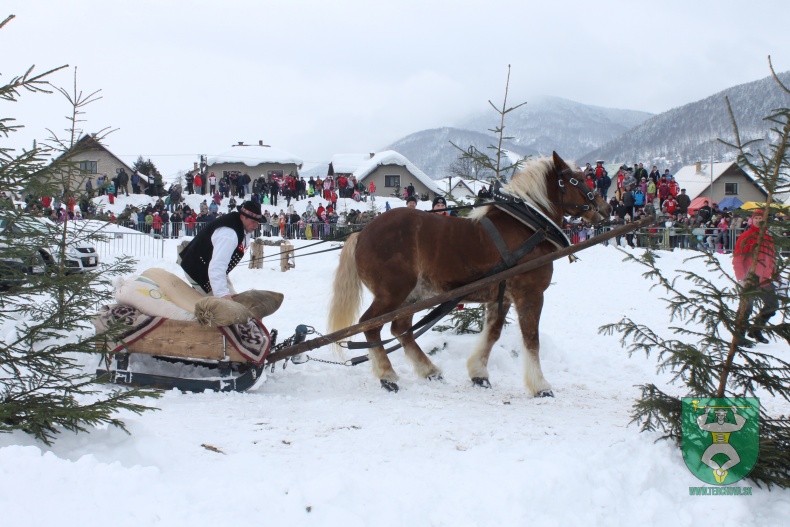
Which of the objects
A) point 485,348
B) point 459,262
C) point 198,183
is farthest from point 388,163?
point 459,262

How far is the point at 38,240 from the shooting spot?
3.81 metres

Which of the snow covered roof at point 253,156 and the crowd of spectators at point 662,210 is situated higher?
the snow covered roof at point 253,156

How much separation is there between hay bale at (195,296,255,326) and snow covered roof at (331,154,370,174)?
40.3 metres

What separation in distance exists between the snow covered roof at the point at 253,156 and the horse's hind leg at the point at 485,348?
39428 millimetres

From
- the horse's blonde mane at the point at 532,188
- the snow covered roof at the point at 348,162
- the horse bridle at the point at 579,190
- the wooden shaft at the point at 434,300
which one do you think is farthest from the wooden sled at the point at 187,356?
the snow covered roof at the point at 348,162

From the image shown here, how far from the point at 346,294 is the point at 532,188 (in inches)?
83.6

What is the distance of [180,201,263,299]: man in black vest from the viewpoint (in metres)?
5.60

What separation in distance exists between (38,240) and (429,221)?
11.3 ft

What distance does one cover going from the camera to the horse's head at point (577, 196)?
20.8 ft

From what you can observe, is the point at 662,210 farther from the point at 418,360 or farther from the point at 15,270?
the point at 15,270

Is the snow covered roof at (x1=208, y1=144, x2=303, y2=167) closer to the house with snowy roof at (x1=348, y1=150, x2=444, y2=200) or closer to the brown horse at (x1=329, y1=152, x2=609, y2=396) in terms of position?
the house with snowy roof at (x1=348, y1=150, x2=444, y2=200)

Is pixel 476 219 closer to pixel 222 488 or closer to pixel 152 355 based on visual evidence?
pixel 152 355

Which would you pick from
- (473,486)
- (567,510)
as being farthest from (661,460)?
(473,486)

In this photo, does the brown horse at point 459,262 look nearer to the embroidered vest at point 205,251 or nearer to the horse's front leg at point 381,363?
the horse's front leg at point 381,363
